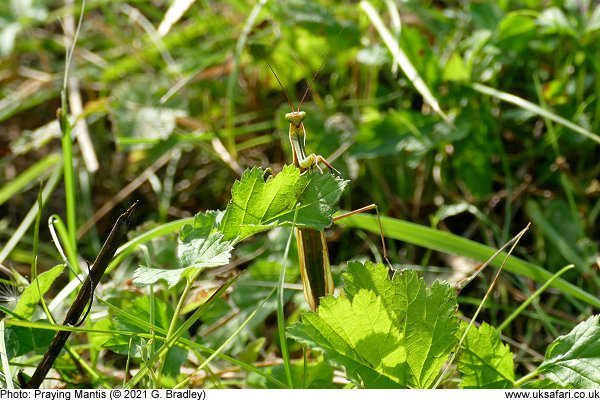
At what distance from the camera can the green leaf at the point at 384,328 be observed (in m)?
1.05

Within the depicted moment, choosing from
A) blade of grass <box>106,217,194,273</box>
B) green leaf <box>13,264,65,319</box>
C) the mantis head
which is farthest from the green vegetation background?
the mantis head

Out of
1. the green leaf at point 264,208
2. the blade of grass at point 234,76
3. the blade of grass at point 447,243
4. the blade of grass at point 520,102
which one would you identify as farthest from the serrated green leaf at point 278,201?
the blade of grass at point 234,76

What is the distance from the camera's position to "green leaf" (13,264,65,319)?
1185 mm

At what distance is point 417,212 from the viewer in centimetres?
201

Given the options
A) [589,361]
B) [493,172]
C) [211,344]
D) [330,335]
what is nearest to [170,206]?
[211,344]

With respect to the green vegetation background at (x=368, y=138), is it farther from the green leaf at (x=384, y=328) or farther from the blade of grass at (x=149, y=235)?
the green leaf at (x=384, y=328)

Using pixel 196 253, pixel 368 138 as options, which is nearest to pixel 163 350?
pixel 196 253

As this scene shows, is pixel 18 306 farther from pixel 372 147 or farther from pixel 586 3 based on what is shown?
pixel 586 3

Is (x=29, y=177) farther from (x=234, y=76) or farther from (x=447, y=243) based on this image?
(x=447, y=243)

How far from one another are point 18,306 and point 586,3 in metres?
1.69

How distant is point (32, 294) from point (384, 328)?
0.62 meters

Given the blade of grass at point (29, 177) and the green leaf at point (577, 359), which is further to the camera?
the blade of grass at point (29, 177)

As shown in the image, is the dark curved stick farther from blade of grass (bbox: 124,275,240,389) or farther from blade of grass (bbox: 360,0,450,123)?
blade of grass (bbox: 360,0,450,123)

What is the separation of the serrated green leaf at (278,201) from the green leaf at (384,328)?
0.36ft
